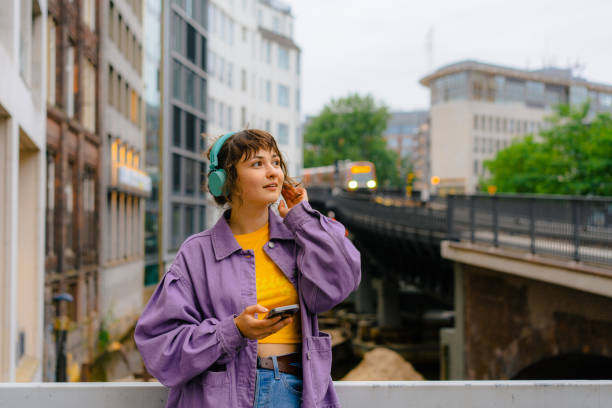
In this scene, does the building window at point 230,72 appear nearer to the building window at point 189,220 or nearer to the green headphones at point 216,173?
the building window at point 189,220

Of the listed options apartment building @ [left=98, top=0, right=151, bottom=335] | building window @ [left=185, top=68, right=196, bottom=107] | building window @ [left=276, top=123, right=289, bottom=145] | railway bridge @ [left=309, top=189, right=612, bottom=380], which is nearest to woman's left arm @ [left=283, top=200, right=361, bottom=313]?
railway bridge @ [left=309, top=189, right=612, bottom=380]

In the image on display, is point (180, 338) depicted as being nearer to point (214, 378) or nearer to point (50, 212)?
point (214, 378)

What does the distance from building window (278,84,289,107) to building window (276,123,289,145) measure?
204cm

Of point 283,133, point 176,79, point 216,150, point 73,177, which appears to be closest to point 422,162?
point 283,133

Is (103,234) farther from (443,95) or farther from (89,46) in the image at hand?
(443,95)

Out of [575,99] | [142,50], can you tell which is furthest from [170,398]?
[575,99]

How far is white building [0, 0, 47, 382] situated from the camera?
755 centimetres

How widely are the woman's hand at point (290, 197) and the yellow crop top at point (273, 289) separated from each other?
6.6 inches

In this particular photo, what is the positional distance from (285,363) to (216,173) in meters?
0.73

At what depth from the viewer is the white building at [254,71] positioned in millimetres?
49625

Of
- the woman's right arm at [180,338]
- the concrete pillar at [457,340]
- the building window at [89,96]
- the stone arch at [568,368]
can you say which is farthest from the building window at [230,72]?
the woman's right arm at [180,338]

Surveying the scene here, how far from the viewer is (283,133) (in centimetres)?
6462

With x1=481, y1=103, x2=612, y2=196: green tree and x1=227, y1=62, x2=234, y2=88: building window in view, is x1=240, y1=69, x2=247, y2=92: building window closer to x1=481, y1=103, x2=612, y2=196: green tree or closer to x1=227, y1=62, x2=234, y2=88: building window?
x1=227, y1=62, x2=234, y2=88: building window

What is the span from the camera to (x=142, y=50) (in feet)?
93.5
